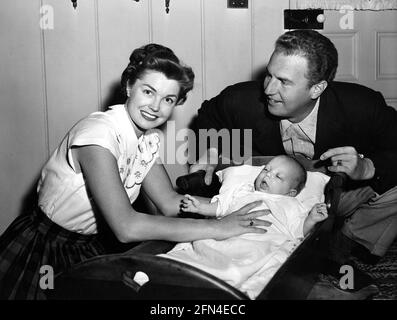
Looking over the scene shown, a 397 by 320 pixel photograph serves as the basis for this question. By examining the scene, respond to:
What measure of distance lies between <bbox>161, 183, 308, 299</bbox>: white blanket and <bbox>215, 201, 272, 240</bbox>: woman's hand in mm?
26

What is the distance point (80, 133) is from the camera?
166 centimetres

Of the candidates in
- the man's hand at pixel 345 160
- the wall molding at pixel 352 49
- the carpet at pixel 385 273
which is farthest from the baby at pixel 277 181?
the wall molding at pixel 352 49

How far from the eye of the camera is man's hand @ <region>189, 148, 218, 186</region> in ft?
7.70

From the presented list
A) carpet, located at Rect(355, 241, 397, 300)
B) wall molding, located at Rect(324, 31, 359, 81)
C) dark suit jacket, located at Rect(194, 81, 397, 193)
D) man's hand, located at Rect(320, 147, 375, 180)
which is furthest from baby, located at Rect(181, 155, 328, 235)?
wall molding, located at Rect(324, 31, 359, 81)

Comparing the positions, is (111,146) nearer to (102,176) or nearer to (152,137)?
(102,176)

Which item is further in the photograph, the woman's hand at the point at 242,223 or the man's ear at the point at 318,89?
the man's ear at the point at 318,89

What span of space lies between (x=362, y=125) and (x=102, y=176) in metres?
1.36

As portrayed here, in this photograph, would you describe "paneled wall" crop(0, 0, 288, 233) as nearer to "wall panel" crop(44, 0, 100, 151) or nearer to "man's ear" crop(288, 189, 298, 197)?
"wall panel" crop(44, 0, 100, 151)

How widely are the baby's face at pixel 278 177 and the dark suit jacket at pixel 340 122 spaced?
1.33 ft

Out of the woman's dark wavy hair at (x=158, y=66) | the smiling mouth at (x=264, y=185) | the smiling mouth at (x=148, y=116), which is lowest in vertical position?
the smiling mouth at (x=264, y=185)

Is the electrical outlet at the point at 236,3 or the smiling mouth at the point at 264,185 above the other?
the electrical outlet at the point at 236,3

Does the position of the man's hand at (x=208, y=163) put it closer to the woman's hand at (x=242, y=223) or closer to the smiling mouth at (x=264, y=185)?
the smiling mouth at (x=264, y=185)

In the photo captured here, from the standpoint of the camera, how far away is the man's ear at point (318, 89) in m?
2.32

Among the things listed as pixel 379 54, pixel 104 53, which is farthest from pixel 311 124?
pixel 104 53
